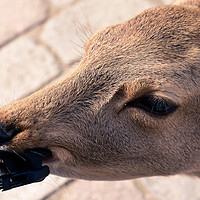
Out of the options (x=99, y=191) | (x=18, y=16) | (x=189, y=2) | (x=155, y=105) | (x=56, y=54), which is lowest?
(x=155, y=105)

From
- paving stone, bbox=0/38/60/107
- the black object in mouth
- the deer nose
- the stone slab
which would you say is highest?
the stone slab

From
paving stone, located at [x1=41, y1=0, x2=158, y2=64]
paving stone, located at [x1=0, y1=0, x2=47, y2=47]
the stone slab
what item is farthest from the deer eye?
the stone slab

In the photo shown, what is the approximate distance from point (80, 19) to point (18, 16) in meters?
1.00

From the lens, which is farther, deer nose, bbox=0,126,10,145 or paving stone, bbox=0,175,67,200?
paving stone, bbox=0,175,67,200

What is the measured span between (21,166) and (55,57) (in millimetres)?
2808

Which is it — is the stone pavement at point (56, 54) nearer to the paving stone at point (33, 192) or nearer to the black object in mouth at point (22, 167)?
the paving stone at point (33, 192)

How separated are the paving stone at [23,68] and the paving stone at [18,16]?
23cm

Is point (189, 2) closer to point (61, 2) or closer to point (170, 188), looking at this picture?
point (170, 188)

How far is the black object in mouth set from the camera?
220cm

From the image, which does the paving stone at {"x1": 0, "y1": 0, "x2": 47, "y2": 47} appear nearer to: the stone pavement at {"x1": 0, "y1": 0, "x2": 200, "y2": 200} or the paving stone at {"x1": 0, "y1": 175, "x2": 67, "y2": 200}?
the stone pavement at {"x1": 0, "y1": 0, "x2": 200, "y2": 200}

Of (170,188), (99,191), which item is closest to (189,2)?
(170,188)

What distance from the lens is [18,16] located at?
5.46 metres

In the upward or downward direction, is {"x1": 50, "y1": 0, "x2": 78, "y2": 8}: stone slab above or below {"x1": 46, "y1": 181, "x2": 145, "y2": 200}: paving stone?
above

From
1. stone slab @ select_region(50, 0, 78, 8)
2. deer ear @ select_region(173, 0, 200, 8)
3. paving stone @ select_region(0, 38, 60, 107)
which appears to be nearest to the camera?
deer ear @ select_region(173, 0, 200, 8)
